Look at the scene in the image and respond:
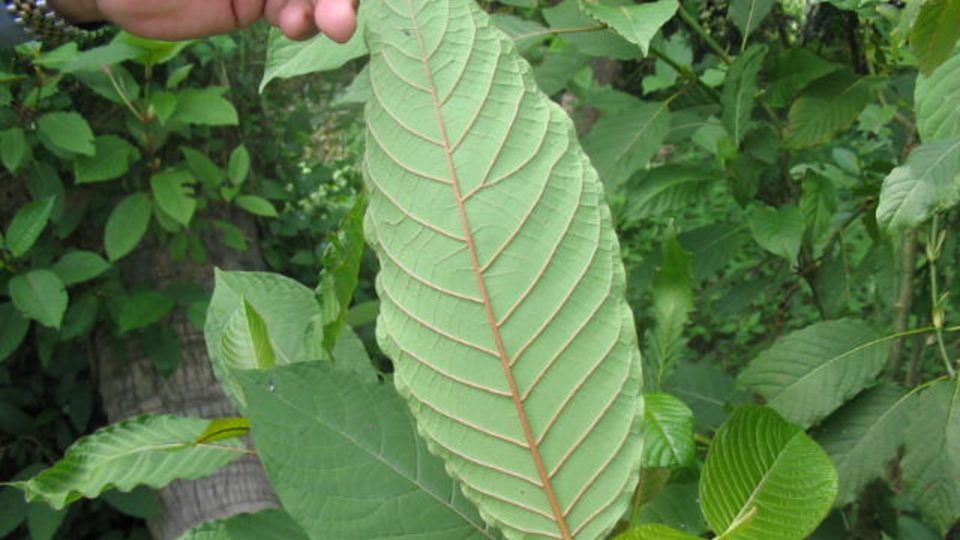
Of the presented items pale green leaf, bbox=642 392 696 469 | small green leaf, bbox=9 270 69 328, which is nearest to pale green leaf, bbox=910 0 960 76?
pale green leaf, bbox=642 392 696 469

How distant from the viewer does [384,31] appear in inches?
18.8

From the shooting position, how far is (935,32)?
87cm

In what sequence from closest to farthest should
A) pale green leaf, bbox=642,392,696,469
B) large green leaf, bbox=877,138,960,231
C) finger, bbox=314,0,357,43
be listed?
1. pale green leaf, bbox=642,392,696,469
2. finger, bbox=314,0,357,43
3. large green leaf, bbox=877,138,960,231

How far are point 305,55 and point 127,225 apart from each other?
1.39 metres

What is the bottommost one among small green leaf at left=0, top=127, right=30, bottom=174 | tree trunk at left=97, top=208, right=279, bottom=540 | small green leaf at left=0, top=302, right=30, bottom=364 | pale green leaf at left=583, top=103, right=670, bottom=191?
tree trunk at left=97, top=208, right=279, bottom=540

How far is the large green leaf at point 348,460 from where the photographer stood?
595 mm

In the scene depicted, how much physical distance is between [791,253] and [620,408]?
103 cm

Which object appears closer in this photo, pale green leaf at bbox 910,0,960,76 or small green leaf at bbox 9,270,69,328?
pale green leaf at bbox 910,0,960,76

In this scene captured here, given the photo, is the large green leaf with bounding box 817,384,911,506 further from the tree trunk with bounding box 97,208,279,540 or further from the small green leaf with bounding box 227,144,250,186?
the small green leaf with bounding box 227,144,250,186

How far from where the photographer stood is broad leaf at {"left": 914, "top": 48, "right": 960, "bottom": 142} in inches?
40.9

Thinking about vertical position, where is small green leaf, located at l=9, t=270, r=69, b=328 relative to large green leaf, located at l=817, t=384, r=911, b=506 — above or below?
below

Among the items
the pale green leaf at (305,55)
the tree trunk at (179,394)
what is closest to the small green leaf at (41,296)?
the tree trunk at (179,394)

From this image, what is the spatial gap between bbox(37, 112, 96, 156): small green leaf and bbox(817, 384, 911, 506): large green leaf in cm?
171

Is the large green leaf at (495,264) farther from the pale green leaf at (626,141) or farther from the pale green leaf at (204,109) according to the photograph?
the pale green leaf at (204,109)
